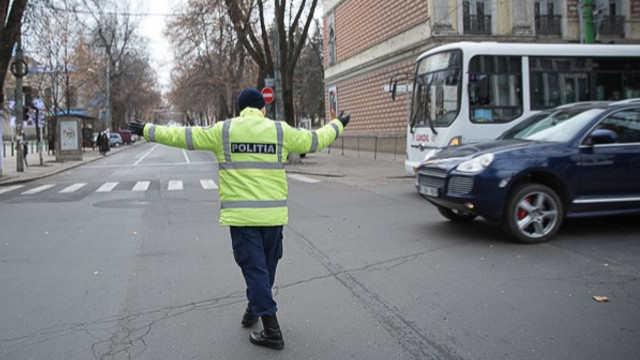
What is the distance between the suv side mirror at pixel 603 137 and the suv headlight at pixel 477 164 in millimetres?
1321

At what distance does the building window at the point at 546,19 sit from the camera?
2580 cm

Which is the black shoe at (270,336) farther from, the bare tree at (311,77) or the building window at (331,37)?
the bare tree at (311,77)

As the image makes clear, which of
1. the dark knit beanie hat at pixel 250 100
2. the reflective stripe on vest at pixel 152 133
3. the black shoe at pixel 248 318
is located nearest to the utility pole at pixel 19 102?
the reflective stripe on vest at pixel 152 133

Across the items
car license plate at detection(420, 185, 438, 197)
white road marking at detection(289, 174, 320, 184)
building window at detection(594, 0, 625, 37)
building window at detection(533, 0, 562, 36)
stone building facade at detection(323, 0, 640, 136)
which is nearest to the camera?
car license plate at detection(420, 185, 438, 197)

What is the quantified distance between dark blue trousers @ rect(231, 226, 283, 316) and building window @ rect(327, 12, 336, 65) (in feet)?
120

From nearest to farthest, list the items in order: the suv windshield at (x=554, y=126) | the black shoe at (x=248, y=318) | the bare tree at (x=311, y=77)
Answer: the black shoe at (x=248, y=318) → the suv windshield at (x=554, y=126) → the bare tree at (x=311, y=77)

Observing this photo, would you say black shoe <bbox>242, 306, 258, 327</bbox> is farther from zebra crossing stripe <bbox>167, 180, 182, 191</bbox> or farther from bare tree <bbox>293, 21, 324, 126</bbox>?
bare tree <bbox>293, 21, 324, 126</bbox>

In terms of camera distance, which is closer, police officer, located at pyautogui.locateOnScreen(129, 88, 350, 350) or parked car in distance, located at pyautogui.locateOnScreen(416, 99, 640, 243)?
police officer, located at pyautogui.locateOnScreen(129, 88, 350, 350)

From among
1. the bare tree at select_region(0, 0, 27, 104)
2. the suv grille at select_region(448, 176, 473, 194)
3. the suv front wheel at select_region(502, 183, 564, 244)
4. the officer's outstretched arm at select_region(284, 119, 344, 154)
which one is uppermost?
the bare tree at select_region(0, 0, 27, 104)

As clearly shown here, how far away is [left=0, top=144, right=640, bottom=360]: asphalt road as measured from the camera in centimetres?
404

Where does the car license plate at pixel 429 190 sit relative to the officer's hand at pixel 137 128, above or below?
below

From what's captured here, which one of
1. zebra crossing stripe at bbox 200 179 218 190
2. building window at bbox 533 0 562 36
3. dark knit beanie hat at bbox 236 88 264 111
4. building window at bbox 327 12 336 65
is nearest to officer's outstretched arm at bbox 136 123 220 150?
dark knit beanie hat at bbox 236 88 264 111

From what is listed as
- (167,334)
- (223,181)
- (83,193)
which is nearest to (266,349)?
(167,334)

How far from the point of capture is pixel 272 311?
400 centimetres
